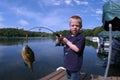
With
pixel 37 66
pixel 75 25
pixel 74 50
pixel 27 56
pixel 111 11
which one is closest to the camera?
pixel 27 56

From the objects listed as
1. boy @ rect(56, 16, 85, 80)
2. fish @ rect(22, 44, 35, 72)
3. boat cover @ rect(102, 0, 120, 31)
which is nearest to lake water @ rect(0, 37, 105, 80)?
fish @ rect(22, 44, 35, 72)

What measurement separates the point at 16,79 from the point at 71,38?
1632 centimetres

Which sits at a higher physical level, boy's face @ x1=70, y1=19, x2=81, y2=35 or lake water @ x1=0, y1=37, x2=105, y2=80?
boy's face @ x1=70, y1=19, x2=81, y2=35

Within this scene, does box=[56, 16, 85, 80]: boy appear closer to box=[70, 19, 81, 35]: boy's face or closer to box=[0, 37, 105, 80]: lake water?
box=[70, 19, 81, 35]: boy's face

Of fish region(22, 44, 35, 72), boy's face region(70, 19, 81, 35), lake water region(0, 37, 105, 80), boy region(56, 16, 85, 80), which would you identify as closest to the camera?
fish region(22, 44, 35, 72)

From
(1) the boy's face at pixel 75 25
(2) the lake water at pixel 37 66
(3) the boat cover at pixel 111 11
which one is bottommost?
(2) the lake water at pixel 37 66

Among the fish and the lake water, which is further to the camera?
the lake water

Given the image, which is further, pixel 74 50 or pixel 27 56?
pixel 74 50

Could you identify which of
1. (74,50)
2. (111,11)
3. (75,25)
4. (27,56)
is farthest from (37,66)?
(27,56)

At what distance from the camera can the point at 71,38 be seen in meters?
4.42

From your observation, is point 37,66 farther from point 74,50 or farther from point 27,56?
point 27,56

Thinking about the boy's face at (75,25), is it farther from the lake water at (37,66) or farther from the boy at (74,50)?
the lake water at (37,66)

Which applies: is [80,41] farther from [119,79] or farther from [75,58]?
[119,79]

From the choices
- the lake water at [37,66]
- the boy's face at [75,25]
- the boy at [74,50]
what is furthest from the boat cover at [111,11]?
the boy's face at [75,25]
